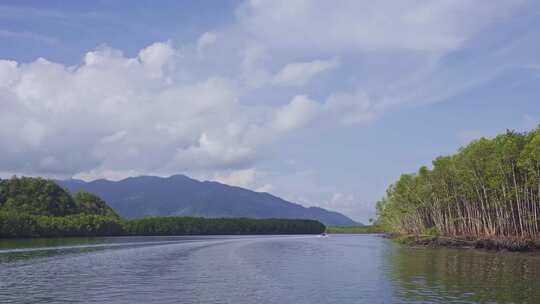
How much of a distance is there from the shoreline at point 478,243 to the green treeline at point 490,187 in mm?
1429

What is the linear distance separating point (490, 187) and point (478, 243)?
30.8 feet

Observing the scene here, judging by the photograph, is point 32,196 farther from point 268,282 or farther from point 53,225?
point 268,282

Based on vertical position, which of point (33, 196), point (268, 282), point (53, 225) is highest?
point (33, 196)

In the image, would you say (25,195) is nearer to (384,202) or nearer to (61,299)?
(384,202)

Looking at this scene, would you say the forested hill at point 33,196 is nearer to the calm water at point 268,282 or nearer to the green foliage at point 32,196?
the green foliage at point 32,196

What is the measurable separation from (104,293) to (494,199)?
231 feet

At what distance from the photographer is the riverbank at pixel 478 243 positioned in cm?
7756

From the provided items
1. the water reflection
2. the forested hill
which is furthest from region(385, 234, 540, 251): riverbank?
the forested hill

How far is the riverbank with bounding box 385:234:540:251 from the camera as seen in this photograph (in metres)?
77.6

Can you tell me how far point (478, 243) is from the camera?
89500mm

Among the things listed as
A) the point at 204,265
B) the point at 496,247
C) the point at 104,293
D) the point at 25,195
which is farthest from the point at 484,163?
the point at 25,195

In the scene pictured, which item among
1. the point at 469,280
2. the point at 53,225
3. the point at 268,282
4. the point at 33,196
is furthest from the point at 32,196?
the point at 469,280

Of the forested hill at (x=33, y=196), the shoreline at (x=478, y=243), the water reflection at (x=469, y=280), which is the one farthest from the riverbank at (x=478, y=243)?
the forested hill at (x=33, y=196)

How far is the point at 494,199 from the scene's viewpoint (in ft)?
293
